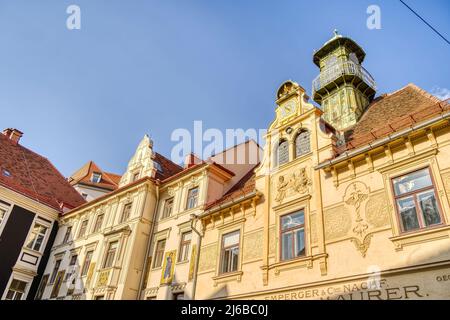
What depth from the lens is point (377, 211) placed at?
10.6 m

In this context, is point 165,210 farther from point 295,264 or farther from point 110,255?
point 295,264

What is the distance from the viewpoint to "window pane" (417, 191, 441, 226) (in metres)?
9.38

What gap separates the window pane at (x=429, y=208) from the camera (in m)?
9.38

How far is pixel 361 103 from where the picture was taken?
19.8 metres

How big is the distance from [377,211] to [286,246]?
11.1ft

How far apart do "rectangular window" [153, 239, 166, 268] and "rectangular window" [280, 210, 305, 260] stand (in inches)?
289

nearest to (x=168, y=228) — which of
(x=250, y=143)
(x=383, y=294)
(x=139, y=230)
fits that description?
(x=139, y=230)

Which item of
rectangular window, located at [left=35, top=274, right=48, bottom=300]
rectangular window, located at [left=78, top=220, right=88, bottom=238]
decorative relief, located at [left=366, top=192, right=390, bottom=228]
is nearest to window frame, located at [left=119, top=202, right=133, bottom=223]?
rectangular window, located at [left=78, top=220, right=88, bottom=238]

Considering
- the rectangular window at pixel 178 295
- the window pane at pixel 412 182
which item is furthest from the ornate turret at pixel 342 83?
the rectangular window at pixel 178 295

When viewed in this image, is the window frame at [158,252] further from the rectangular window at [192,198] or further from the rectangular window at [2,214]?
the rectangular window at [2,214]

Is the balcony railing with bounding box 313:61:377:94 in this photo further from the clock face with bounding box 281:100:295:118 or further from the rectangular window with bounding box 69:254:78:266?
the rectangular window with bounding box 69:254:78:266

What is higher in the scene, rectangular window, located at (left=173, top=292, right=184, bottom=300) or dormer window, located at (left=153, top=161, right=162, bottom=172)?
dormer window, located at (left=153, top=161, right=162, bottom=172)

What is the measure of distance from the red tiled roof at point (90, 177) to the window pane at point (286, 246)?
88.9ft
